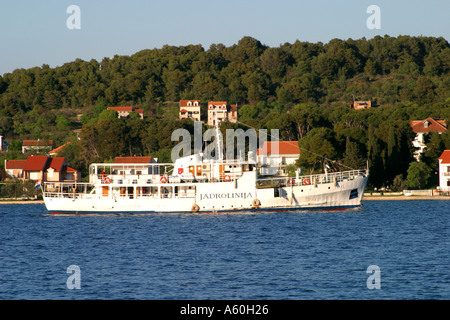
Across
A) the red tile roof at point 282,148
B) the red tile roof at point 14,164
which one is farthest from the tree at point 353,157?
the red tile roof at point 14,164

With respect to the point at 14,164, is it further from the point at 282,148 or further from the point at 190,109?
the point at 190,109

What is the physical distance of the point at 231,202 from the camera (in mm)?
Result: 57531

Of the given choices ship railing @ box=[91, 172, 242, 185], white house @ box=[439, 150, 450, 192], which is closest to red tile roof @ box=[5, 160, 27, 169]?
ship railing @ box=[91, 172, 242, 185]

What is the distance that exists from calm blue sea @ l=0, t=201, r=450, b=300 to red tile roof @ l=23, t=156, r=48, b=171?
38508mm

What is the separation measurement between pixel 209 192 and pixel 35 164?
154 ft

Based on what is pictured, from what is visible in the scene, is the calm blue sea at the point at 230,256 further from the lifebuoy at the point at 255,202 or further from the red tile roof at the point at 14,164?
the red tile roof at the point at 14,164

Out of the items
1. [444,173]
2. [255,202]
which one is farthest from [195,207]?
[444,173]

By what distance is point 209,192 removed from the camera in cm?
5784

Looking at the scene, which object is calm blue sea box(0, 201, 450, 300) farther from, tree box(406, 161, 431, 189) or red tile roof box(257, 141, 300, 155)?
red tile roof box(257, 141, 300, 155)

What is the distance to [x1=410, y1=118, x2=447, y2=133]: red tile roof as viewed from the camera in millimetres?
103500

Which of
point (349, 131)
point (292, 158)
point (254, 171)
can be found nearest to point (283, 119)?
point (292, 158)
